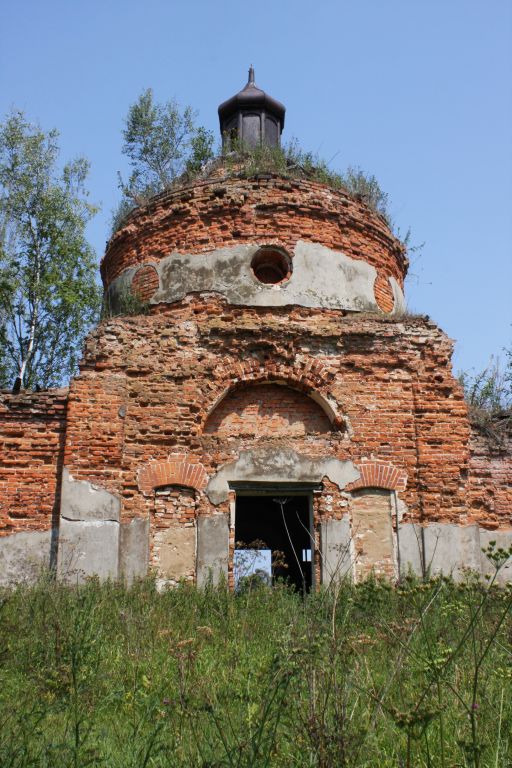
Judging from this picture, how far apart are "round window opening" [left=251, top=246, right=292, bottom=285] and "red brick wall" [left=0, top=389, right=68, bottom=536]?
10.7 ft

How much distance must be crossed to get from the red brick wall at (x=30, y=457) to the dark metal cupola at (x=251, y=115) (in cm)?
929

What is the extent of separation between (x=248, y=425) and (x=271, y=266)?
2.53m

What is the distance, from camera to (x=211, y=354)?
383 inches

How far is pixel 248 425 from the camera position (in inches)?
380

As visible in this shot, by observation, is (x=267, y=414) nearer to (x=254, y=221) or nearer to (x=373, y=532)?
(x=373, y=532)

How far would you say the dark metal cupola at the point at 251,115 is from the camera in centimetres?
1652

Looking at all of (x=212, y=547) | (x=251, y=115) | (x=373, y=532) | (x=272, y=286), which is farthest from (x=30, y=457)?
(x=251, y=115)

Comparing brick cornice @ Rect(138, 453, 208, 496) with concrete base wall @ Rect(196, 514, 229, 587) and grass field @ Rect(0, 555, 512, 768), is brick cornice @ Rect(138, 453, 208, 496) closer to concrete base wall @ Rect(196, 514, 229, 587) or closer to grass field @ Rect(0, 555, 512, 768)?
concrete base wall @ Rect(196, 514, 229, 587)

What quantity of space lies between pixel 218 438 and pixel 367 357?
2.32m

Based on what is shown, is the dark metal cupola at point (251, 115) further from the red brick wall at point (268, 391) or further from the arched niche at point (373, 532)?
the arched niche at point (373, 532)

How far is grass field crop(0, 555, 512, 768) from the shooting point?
2822mm

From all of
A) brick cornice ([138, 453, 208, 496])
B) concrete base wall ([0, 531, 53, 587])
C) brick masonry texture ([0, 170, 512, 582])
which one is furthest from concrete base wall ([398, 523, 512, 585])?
concrete base wall ([0, 531, 53, 587])

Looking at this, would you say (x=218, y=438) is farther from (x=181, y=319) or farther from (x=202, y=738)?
(x=202, y=738)

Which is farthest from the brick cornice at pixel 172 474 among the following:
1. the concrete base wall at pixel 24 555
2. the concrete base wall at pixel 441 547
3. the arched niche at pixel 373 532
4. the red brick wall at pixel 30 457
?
the concrete base wall at pixel 441 547
